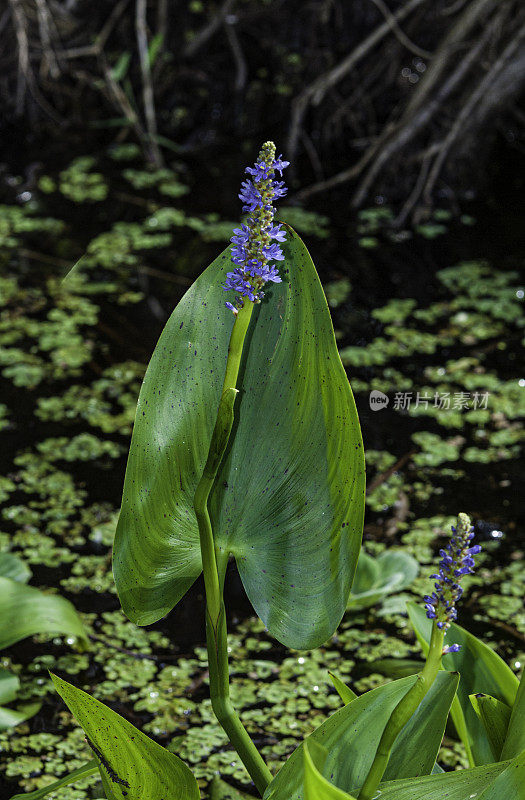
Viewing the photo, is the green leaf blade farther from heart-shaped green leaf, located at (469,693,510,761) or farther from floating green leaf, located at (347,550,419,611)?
floating green leaf, located at (347,550,419,611)

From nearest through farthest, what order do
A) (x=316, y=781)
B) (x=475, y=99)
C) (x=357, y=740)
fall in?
(x=316, y=781) < (x=357, y=740) < (x=475, y=99)

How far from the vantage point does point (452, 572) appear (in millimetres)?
607

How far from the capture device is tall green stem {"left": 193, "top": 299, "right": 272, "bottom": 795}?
75 cm

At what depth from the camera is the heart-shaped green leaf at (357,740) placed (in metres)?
0.73

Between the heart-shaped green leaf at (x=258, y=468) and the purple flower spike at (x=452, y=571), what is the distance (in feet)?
0.63

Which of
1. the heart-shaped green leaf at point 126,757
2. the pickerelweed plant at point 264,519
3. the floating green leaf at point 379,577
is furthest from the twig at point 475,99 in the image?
the heart-shaped green leaf at point 126,757

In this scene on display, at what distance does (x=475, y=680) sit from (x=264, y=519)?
0.28 metres

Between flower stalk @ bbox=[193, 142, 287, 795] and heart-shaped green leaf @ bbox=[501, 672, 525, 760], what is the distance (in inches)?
9.8


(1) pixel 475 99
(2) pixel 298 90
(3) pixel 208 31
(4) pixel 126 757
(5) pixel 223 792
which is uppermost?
(3) pixel 208 31

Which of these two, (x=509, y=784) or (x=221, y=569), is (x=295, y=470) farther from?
(x=509, y=784)

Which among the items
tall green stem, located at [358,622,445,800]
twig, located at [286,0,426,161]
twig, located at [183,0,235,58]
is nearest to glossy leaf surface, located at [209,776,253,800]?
tall green stem, located at [358,622,445,800]

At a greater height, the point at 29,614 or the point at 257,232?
the point at 257,232

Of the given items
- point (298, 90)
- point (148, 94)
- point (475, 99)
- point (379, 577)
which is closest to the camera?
point (379, 577)

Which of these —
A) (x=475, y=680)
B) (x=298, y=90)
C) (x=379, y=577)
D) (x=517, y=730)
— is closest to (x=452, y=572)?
(x=517, y=730)
